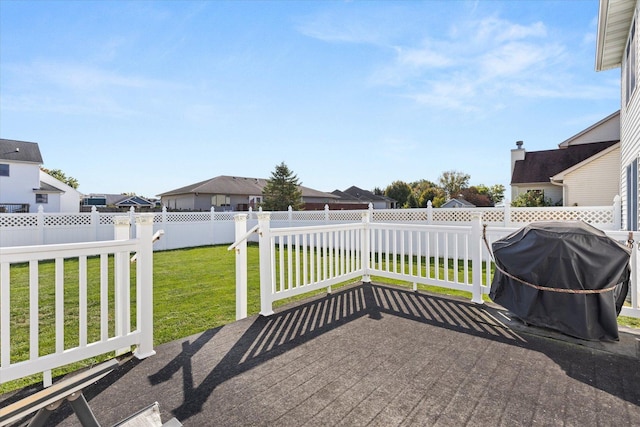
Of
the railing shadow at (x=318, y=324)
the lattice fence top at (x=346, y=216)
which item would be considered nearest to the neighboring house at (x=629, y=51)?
the railing shadow at (x=318, y=324)

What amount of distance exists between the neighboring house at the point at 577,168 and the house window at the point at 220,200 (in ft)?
67.7

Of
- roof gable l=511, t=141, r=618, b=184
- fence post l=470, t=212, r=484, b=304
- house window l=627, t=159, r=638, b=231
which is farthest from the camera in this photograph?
roof gable l=511, t=141, r=618, b=184

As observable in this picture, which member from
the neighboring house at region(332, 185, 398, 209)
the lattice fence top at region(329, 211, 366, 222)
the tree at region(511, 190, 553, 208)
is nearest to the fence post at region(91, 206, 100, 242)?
the lattice fence top at region(329, 211, 366, 222)

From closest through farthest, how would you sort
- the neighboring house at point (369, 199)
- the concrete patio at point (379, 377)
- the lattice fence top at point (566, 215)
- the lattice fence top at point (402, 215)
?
the concrete patio at point (379, 377)
the lattice fence top at point (566, 215)
the lattice fence top at point (402, 215)
the neighboring house at point (369, 199)

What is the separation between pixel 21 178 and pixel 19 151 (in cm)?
173

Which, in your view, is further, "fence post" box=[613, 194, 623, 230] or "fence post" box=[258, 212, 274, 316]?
"fence post" box=[613, 194, 623, 230]

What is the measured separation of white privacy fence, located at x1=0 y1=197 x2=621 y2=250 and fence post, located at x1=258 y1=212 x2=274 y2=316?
5.36 metres

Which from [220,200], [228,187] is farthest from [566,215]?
[228,187]

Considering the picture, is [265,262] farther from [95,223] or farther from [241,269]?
[95,223]

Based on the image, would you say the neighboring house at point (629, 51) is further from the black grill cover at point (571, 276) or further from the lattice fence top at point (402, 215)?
the lattice fence top at point (402, 215)

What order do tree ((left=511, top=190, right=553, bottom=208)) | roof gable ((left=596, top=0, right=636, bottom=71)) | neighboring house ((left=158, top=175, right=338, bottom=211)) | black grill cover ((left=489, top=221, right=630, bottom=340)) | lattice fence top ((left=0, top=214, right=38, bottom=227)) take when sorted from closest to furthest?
black grill cover ((left=489, top=221, right=630, bottom=340)) < roof gable ((left=596, top=0, right=636, bottom=71)) < lattice fence top ((left=0, top=214, right=38, bottom=227)) < tree ((left=511, top=190, right=553, bottom=208)) < neighboring house ((left=158, top=175, right=338, bottom=211))

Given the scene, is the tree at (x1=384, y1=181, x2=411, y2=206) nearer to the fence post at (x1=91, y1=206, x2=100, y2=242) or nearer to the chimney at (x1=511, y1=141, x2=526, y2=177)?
the chimney at (x1=511, y1=141, x2=526, y2=177)

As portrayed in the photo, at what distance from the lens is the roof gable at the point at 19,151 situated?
64.5 feet

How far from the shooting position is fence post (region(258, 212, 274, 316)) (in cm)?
326
